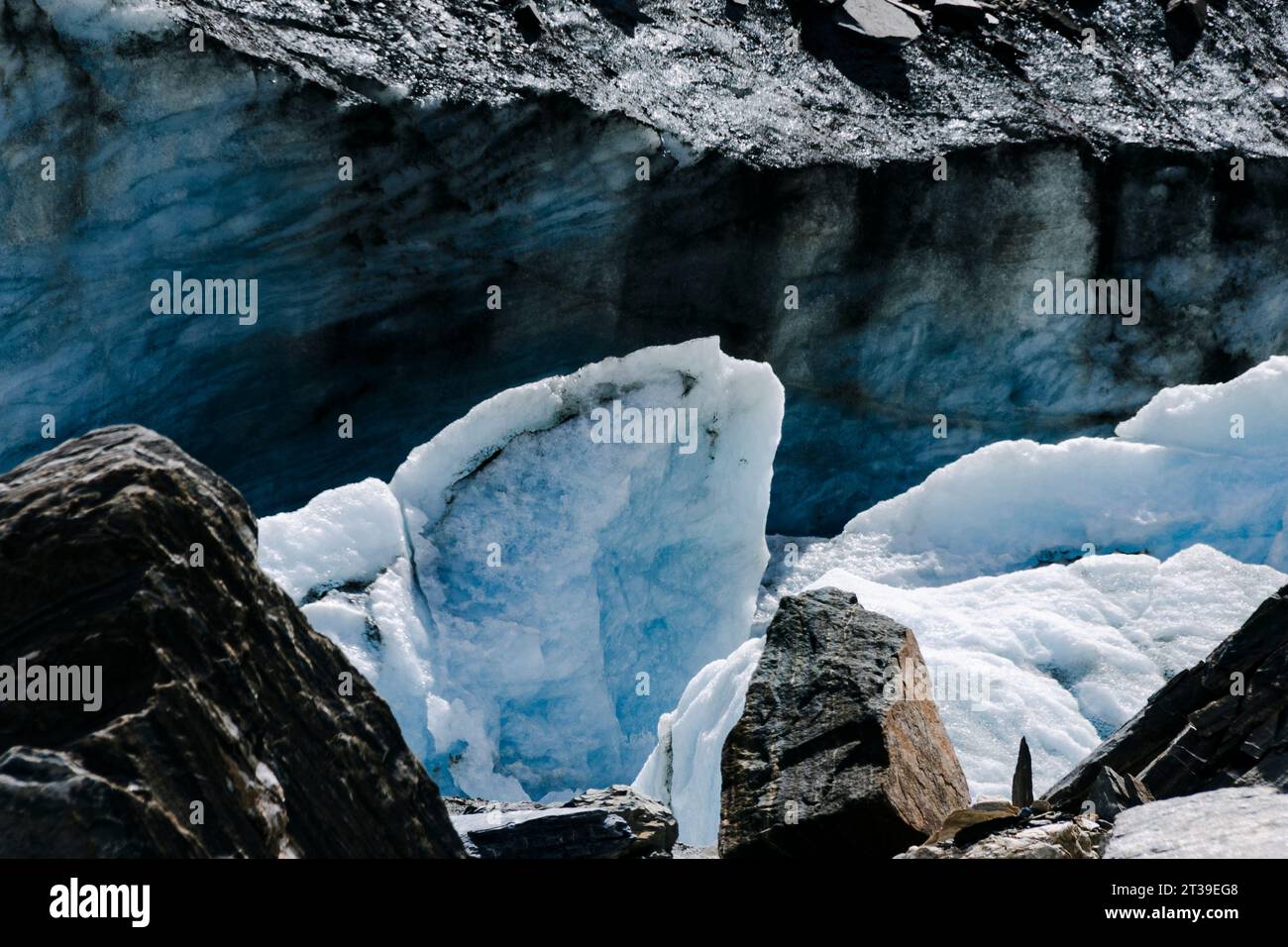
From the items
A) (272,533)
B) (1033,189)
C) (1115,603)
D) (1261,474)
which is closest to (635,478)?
(272,533)

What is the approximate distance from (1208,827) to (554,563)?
5271mm

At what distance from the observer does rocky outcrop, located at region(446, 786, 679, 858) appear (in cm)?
612

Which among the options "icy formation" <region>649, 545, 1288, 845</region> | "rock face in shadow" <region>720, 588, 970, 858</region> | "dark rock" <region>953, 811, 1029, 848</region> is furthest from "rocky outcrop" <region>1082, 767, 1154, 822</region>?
"icy formation" <region>649, 545, 1288, 845</region>

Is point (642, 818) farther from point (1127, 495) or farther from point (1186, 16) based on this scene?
point (1186, 16)

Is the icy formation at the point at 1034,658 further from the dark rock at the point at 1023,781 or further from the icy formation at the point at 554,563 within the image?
the icy formation at the point at 554,563

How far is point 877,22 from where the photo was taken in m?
14.6

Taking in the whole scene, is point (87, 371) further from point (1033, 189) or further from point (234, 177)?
point (1033, 189)

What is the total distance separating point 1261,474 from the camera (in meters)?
10.3

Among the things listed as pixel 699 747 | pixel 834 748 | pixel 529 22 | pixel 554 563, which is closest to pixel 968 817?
pixel 834 748

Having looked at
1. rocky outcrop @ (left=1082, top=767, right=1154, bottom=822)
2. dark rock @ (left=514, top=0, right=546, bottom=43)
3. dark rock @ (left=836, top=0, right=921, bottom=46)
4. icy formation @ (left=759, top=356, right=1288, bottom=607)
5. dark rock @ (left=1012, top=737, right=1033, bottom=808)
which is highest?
dark rock @ (left=836, top=0, right=921, bottom=46)

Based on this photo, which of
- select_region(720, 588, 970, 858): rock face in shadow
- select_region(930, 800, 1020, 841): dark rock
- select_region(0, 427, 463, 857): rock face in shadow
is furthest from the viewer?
select_region(720, 588, 970, 858): rock face in shadow

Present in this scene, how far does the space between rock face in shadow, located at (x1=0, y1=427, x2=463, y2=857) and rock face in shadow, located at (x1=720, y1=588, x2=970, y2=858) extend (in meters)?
1.75

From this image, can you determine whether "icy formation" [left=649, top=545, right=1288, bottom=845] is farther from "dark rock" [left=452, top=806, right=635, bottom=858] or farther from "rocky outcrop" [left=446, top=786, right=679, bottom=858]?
"dark rock" [left=452, top=806, right=635, bottom=858]
